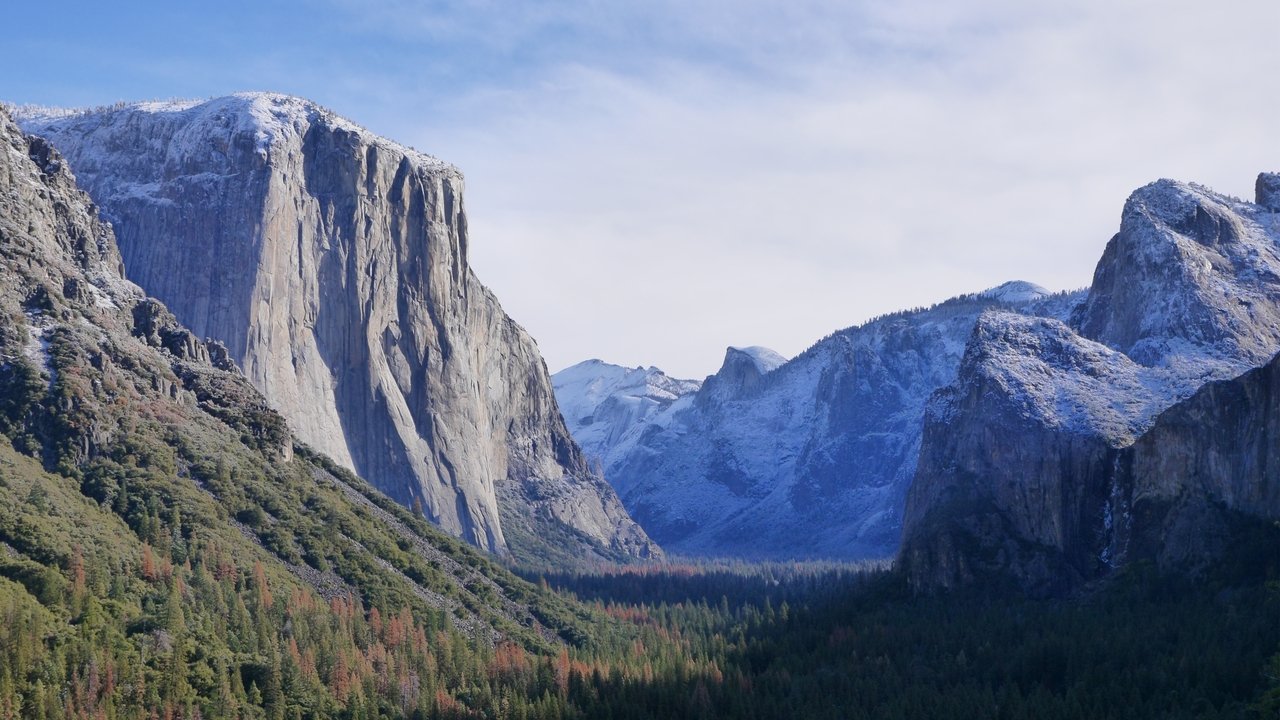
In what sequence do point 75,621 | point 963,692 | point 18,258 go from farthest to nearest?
point 18,258 → point 963,692 → point 75,621

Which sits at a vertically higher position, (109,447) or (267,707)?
(109,447)

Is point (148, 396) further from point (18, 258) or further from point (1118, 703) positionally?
point (1118, 703)

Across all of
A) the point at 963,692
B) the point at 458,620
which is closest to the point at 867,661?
the point at 963,692

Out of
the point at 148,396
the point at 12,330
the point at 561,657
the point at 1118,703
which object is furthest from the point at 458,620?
the point at 1118,703

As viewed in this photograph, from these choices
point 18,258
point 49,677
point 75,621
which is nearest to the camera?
point 49,677

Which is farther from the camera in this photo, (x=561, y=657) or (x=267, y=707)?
(x=561, y=657)

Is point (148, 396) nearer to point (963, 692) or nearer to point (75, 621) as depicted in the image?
point (75, 621)

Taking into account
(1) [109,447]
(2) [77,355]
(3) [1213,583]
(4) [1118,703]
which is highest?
(2) [77,355]

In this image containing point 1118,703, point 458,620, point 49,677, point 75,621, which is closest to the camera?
point 49,677

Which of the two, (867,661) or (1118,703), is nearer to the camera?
(1118,703)
